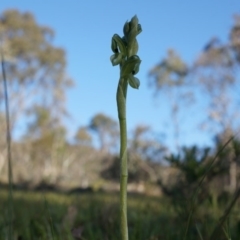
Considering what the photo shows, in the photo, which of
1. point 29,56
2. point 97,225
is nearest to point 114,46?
point 97,225

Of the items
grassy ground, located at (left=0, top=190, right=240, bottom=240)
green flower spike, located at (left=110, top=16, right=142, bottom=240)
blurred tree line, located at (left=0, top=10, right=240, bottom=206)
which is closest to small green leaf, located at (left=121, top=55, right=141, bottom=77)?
Result: green flower spike, located at (left=110, top=16, right=142, bottom=240)

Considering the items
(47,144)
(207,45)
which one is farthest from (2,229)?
(47,144)

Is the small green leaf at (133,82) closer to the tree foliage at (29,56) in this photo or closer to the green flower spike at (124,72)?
the green flower spike at (124,72)

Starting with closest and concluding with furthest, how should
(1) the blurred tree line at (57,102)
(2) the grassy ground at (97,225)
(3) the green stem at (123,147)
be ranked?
(3) the green stem at (123,147) < (2) the grassy ground at (97,225) < (1) the blurred tree line at (57,102)

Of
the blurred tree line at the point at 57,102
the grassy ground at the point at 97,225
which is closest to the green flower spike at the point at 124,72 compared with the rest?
the grassy ground at the point at 97,225

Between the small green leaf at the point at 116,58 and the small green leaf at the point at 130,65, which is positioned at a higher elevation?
the small green leaf at the point at 116,58

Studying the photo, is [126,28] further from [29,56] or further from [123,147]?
[29,56]

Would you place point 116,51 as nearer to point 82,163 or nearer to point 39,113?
point 39,113

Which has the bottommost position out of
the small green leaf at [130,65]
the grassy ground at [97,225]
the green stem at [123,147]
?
the grassy ground at [97,225]
